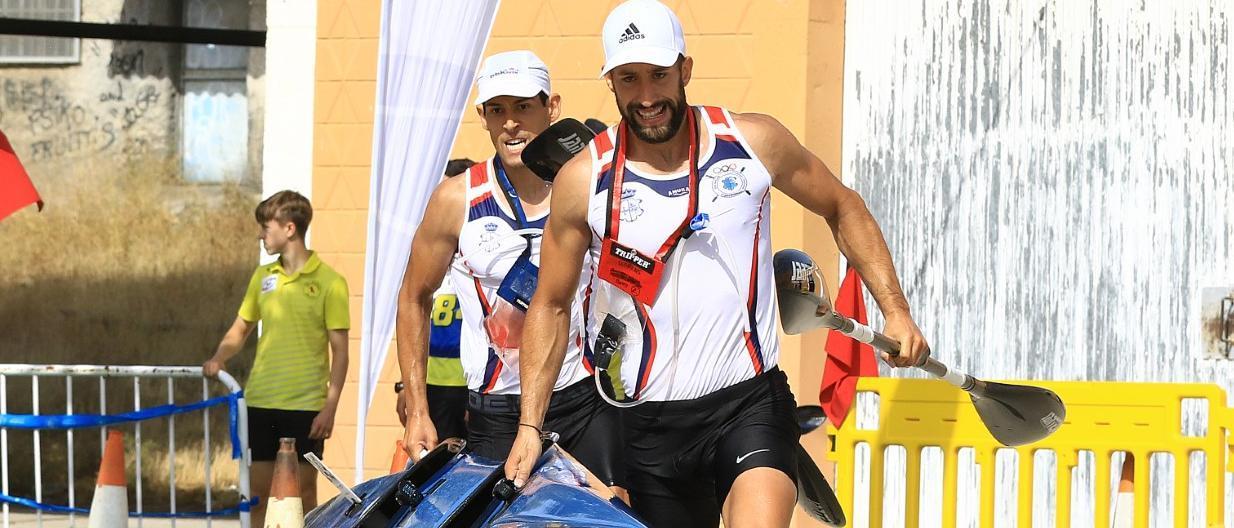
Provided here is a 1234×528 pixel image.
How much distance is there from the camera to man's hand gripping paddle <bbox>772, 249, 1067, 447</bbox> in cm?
499

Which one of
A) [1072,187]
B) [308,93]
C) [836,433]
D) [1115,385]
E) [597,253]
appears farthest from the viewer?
[308,93]

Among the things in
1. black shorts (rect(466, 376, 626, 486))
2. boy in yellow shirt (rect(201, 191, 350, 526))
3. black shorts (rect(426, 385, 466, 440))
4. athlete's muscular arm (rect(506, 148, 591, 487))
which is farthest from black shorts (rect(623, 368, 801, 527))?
boy in yellow shirt (rect(201, 191, 350, 526))

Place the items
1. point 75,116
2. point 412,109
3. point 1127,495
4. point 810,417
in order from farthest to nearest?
point 75,116, point 412,109, point 1127,495, point 810,417

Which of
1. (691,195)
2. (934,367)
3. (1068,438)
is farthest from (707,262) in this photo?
(1068,438)

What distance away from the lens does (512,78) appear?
596 cm

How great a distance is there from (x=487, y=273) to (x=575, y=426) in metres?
0.56

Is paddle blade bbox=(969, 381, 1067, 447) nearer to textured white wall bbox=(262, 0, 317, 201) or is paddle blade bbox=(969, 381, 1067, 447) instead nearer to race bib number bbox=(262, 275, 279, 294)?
race bib number bbox=(262, 275, 279, 294)

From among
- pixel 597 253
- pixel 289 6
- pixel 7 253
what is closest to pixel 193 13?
pixel 7 253

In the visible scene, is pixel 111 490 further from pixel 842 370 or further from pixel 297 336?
pixel 842 370

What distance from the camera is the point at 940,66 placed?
29.5ft

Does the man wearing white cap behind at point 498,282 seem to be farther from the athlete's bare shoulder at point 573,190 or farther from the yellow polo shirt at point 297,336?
the yellow polo shirt at point 297,336

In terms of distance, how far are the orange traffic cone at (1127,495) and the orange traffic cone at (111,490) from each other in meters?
3.61

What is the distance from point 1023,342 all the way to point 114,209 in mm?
8402

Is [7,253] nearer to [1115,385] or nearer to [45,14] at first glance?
[45,14]
